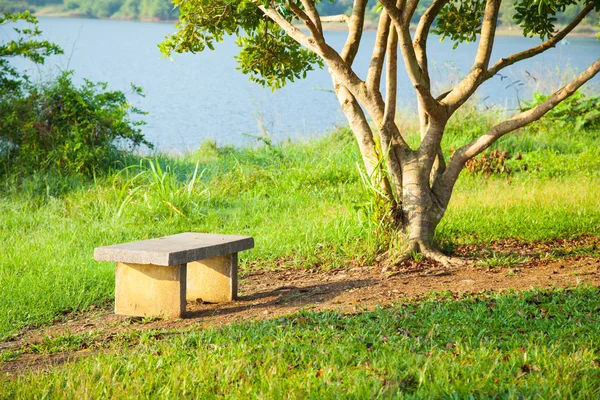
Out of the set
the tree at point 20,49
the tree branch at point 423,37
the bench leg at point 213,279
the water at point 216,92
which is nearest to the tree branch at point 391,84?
the tree branch at point 423,37

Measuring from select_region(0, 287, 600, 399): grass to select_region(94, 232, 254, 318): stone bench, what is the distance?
563mm

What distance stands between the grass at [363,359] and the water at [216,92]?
7700mm

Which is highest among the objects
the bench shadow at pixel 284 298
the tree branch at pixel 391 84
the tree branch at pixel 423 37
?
the tree branch at pixel 423 37

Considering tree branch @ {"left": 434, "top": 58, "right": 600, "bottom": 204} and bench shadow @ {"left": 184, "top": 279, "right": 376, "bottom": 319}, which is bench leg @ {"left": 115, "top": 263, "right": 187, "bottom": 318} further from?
tree branch @ {"left": 434, "top": 58, "right": 600, "bottom": 204}

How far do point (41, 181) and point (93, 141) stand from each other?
1102mm

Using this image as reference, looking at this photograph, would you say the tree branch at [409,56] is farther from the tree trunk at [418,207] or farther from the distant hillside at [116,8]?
the distant hillside at [116,8]

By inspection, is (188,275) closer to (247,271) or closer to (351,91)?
(247,271)

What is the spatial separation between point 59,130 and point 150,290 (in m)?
6.38

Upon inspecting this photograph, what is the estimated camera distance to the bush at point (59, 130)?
35.8 ft

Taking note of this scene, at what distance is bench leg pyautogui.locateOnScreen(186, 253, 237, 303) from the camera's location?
5781mm

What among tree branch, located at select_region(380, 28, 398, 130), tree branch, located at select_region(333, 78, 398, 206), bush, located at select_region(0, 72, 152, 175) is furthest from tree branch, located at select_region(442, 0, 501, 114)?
bush, located at select_region(0, 72, 152, 175)

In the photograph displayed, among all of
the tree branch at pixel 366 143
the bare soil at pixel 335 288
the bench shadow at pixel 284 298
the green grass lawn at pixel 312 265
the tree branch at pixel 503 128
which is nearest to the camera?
the green grass lawn at pixel 312 265

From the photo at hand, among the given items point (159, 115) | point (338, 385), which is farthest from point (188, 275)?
point (159, 115)

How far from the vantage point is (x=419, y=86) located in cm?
637
